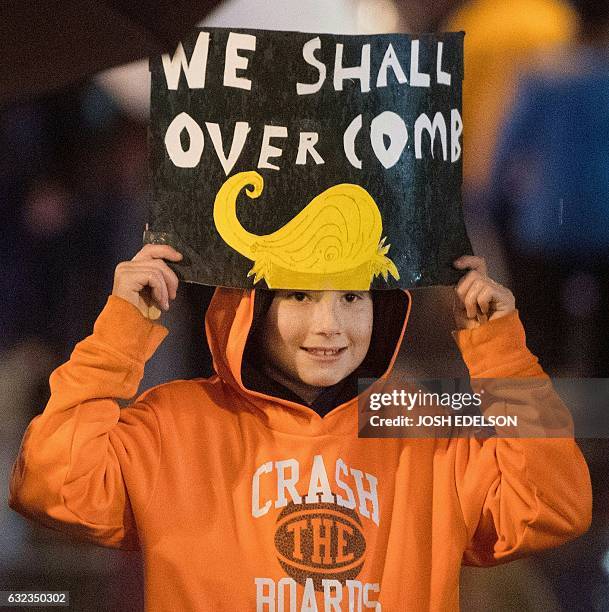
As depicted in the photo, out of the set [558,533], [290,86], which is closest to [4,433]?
[290,86]

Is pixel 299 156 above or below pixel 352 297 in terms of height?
above

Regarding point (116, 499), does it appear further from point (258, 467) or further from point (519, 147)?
point (519, 147)

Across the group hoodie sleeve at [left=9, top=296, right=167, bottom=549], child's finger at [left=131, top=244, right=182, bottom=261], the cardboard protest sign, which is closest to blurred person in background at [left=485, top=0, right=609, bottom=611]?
the cardboard protest sign

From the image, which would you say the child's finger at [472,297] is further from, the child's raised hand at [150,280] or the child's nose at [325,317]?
the child's raised hand at [150,280]

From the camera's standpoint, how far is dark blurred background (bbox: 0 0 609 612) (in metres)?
2.33

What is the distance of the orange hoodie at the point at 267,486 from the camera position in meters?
2.26

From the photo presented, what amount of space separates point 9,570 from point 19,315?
473 millimetres

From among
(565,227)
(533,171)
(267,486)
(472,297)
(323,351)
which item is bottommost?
(267,486)

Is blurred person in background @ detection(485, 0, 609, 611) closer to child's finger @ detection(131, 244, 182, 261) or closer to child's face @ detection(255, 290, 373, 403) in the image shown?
child's face @ detection(255, 290, 373, 403)

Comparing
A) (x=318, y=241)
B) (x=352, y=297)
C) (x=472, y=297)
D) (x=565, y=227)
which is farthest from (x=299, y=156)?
(x=565, y=227)

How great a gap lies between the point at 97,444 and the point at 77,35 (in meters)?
0.75

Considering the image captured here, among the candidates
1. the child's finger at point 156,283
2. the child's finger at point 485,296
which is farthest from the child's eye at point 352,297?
the child's finger at point 156,283

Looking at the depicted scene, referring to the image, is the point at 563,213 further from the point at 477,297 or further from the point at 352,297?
the point at 352,297

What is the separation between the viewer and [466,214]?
2.34 m
